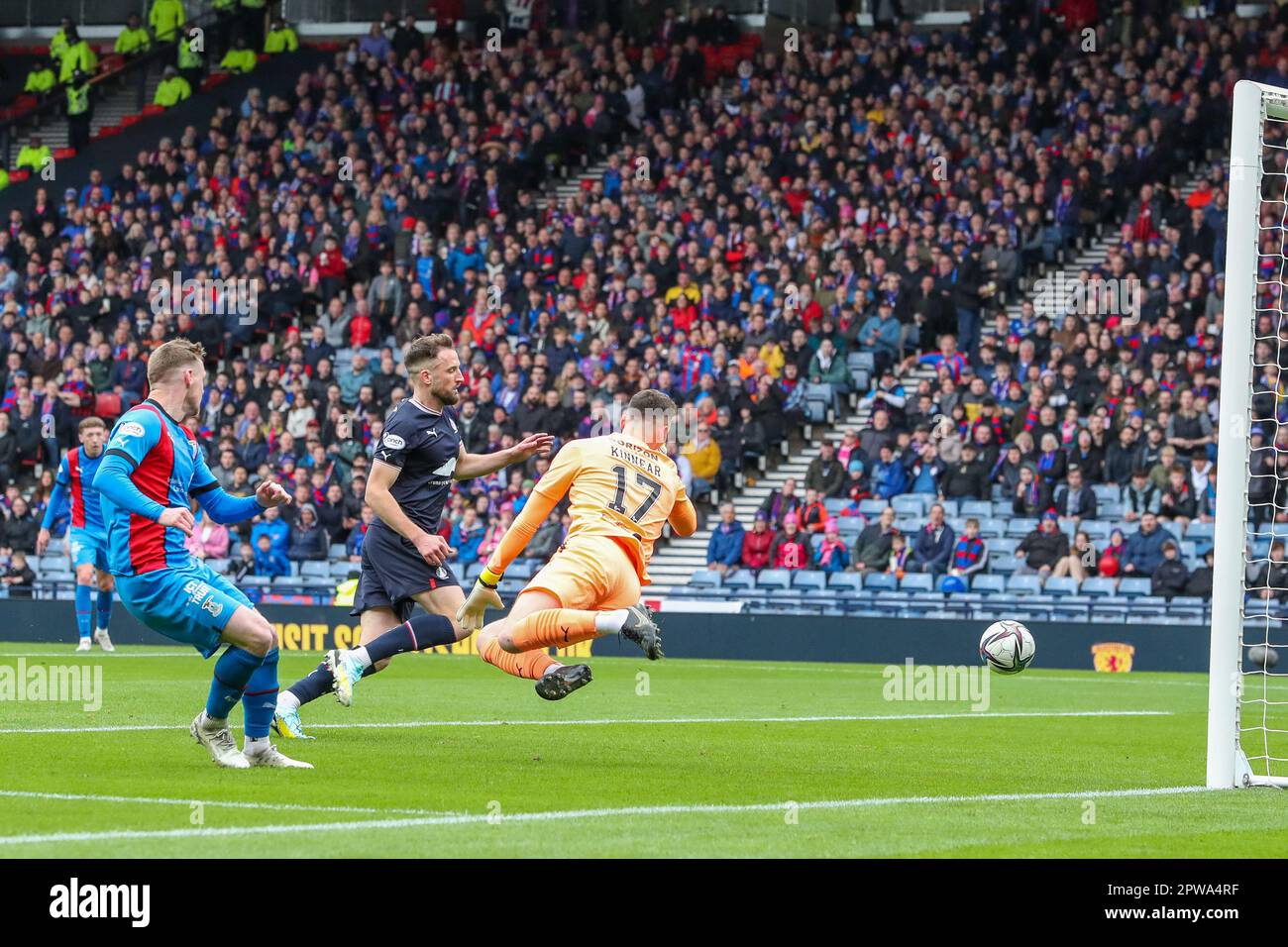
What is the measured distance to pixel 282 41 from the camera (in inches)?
1551

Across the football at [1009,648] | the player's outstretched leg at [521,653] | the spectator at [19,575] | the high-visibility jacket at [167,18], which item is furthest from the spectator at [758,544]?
the high-visibility jacket at [167,18]

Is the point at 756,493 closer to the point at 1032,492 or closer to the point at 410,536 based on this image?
the point at 1032,492

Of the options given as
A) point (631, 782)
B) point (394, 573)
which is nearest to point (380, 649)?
point (394, 573)

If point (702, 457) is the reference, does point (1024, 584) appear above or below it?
below

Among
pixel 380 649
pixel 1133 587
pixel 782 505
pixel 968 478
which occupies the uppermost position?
pixel 380 649

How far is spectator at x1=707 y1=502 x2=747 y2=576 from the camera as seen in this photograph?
2598 centimetres

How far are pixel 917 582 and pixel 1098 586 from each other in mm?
2260

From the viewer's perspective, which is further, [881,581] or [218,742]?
[881,581]

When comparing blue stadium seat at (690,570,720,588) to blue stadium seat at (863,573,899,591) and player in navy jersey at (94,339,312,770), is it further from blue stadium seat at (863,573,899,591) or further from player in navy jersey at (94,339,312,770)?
player in navy jersey at (94,339,312,770)

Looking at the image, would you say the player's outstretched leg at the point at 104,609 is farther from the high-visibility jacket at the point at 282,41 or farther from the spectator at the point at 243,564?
the high-visibility jacket at the point at 282,41

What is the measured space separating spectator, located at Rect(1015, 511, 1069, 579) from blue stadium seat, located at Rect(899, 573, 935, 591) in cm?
112

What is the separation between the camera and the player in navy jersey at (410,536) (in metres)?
11.5

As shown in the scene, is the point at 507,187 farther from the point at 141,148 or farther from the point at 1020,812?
the point at 1020,812
